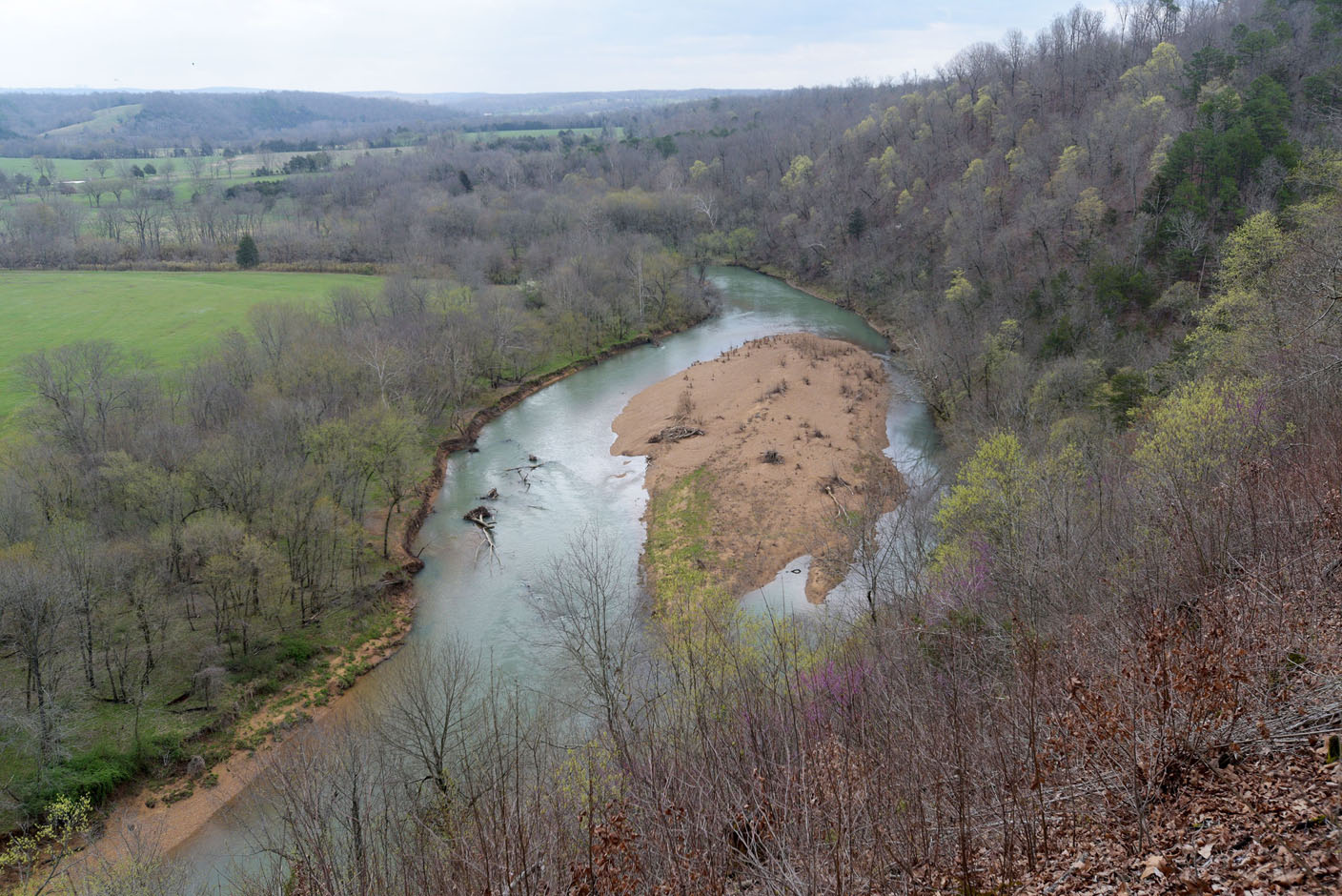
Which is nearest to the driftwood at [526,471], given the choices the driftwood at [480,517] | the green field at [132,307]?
the driftwood at [480,517]

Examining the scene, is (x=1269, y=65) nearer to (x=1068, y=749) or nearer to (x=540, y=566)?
(x=540, y=566)

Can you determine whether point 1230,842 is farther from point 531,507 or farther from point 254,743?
point 531,507

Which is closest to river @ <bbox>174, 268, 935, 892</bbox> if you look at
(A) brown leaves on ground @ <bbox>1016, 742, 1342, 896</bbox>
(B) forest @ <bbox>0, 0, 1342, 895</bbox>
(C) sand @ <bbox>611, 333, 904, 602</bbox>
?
(C) sand @ <bbox>611, 333, 904, 602</bbox>

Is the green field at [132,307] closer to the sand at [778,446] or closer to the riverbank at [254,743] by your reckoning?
the riverbank at [254,743]

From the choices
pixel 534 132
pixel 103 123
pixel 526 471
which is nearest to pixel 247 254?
pixel 526 471

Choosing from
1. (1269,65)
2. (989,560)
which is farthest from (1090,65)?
(989,560)

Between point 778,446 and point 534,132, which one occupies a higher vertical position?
point 534,132

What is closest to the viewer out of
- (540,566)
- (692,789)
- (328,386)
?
(692,789)
